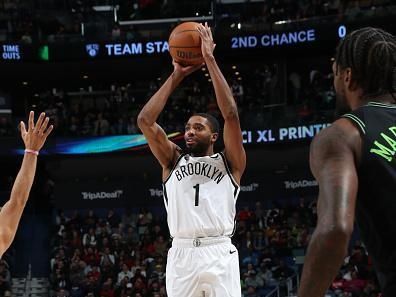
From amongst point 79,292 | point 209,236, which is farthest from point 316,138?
point 79,292

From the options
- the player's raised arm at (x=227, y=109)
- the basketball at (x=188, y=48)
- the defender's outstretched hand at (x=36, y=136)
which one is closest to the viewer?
the defender's outstretched hand at (x=36, y=136)

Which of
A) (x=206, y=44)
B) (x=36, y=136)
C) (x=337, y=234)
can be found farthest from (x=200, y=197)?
(x=337, y=234)

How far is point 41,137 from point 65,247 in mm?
15130

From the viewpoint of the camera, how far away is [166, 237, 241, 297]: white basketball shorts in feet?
18.2

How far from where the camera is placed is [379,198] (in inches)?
88.9

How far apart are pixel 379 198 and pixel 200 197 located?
3.58m

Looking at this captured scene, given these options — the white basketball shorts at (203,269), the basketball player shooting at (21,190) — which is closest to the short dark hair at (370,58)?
the basketball player shooting at (21,190)

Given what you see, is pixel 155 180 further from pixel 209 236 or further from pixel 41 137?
pixel 41 137

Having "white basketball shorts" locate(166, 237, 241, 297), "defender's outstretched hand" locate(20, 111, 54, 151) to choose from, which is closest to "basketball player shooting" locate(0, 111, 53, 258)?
"defender's outstretched hand" locate(20, 111, 54, 151)

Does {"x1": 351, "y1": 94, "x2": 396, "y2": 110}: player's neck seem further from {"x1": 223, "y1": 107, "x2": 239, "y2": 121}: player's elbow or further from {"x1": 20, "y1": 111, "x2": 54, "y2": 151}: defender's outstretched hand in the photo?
{"x1": 223, "y1": 107, "x2": 239, "y2": 121}: player's elbow

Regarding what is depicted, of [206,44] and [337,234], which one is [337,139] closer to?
[337,234]

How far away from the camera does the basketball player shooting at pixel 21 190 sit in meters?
3.80

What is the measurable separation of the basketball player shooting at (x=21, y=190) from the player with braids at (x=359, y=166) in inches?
79.0

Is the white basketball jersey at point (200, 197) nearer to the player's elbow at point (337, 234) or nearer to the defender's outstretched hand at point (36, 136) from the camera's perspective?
the defender's outstretched hand at point (36, 136)
